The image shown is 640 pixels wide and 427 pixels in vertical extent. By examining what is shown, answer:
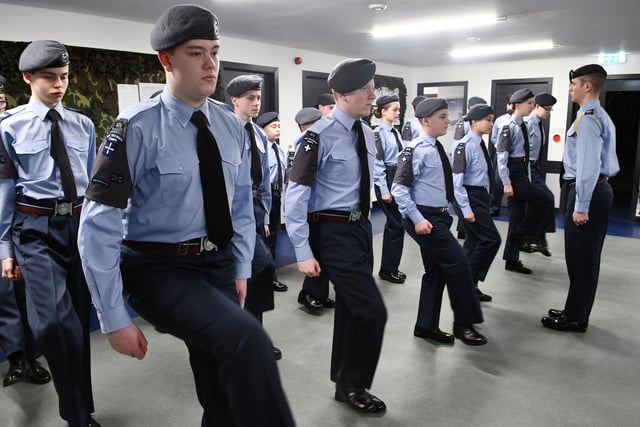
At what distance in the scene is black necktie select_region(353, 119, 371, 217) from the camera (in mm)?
2605

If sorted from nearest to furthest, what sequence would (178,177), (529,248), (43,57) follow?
(178,177), (43,57), (529,248)

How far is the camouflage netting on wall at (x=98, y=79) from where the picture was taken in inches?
181

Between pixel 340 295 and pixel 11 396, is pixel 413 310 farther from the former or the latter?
pixel 11 396

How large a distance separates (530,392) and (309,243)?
4.99 ft

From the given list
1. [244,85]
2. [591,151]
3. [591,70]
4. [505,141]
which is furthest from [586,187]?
[244,85]

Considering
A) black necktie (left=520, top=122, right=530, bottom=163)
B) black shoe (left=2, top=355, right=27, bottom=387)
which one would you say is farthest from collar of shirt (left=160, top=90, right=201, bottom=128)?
→ black necktie (left=520, top=122, right=530, bottom=163)

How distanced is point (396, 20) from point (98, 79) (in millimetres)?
3167

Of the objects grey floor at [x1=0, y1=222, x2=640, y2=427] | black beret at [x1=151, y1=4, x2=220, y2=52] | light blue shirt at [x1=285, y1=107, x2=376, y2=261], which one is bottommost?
grey floor at [x1=0, y1=222, x2=640, y2=427]

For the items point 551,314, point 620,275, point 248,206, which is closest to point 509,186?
point 620,275

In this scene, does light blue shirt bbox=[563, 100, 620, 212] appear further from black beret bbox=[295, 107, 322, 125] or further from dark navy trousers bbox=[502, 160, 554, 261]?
black beret bbox=[295, 107, 322, 125]

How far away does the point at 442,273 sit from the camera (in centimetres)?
339

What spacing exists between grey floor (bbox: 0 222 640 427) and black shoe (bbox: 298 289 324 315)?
0.08 m

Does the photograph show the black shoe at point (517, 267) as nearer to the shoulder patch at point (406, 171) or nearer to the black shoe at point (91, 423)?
the shoulder patch at point (406, 171)

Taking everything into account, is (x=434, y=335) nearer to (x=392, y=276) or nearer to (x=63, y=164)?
(x=392, y=276)
